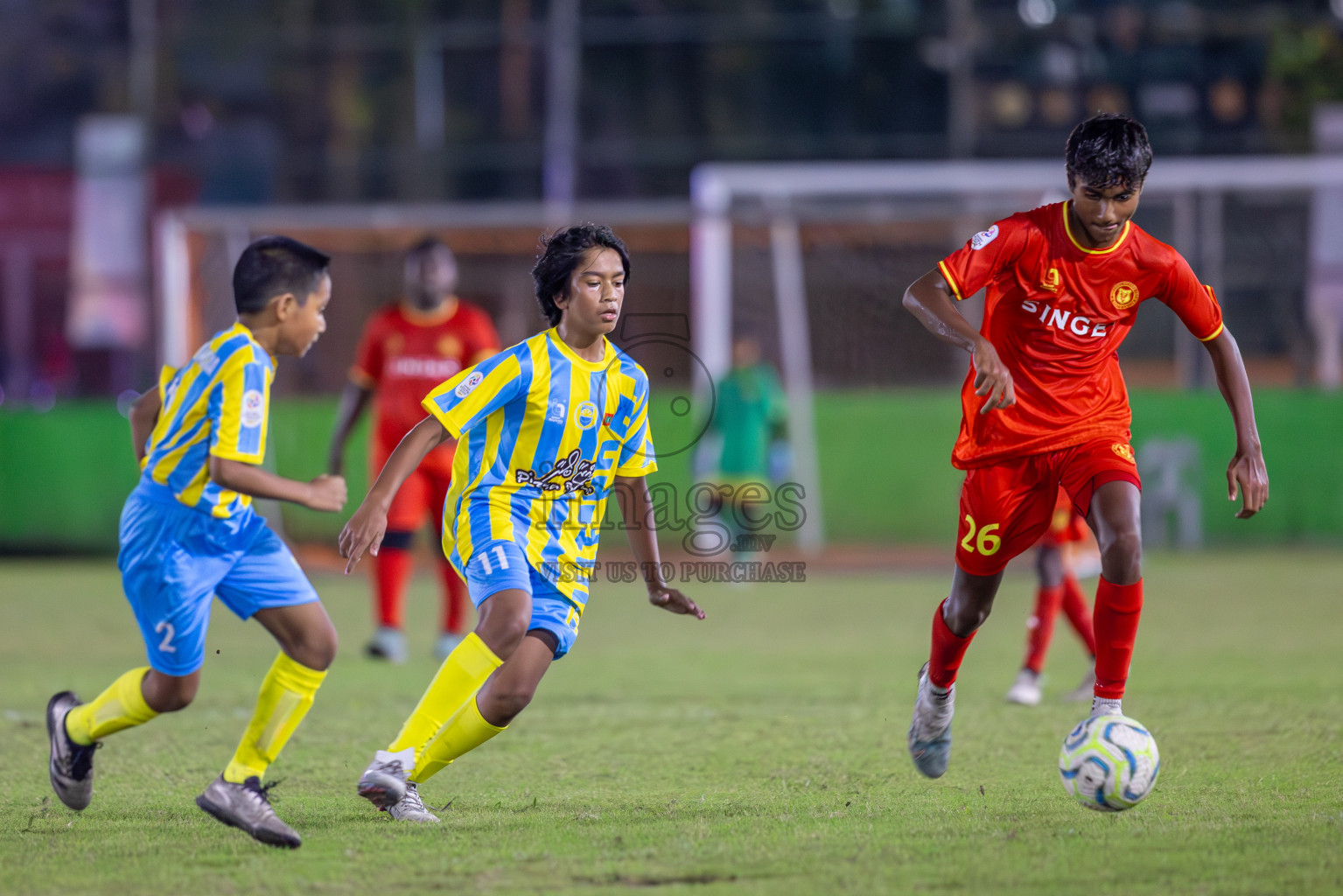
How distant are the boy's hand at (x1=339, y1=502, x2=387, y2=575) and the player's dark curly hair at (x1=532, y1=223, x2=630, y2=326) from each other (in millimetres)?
951

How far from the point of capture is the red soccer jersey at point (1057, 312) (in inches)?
185

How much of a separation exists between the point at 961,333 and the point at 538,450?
128cm

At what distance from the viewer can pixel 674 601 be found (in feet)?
15.1

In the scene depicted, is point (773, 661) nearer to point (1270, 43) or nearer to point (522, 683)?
point (522, 683)

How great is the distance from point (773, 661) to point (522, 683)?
14.3ft

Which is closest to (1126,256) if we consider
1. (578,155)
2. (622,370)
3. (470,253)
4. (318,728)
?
(622,370)

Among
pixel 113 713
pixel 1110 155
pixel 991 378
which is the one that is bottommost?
pixel 113 713

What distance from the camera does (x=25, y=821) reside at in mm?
4480

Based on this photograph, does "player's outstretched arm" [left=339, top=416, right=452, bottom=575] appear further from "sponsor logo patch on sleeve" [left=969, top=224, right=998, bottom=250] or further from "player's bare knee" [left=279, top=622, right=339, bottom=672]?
"sponsor logo patch on sleeve" [left=969, top=224, right=998, bottom=250]

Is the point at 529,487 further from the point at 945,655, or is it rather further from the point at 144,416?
the point at 945,655

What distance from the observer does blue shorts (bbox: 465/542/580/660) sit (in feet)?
14.3

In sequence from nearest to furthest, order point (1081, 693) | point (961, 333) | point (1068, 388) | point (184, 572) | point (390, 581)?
point (184, 572) < point (961, 333) < point (1068, 388) < point (1081, 693) < point (390, 581)

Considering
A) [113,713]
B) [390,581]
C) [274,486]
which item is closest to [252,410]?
[274,486]

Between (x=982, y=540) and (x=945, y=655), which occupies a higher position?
(x=982, y=540)
